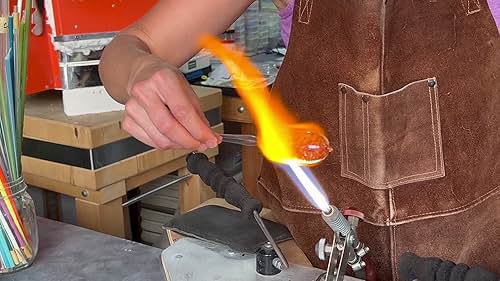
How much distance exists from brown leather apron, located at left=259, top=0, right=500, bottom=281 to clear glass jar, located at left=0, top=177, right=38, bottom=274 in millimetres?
406

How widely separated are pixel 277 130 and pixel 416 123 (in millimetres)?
204

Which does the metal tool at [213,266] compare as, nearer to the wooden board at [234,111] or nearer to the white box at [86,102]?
the white box at [86,102]

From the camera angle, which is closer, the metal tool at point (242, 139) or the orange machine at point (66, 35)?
the metal tool at point (242, 139)

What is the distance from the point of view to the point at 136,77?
0.78 meters

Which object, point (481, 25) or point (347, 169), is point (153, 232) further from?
point (481, 25)

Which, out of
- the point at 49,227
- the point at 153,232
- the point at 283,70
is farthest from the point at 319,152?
the point at 153,232

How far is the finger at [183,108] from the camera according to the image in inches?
27.5

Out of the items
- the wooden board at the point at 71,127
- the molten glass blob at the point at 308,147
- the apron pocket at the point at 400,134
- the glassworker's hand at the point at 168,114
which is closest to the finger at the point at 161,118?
the glassworker's hand at the point at 168,114

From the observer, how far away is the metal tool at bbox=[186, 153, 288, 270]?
732mm

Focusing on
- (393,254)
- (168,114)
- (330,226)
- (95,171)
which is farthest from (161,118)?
(95,171)

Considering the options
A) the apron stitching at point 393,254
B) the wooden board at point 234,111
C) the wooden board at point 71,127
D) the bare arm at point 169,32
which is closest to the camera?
the apron stitching at point 393,254

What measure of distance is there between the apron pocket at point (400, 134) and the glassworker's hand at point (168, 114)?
190 millimetres

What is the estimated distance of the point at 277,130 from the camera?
0.67m

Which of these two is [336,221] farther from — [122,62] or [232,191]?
[122,62]
